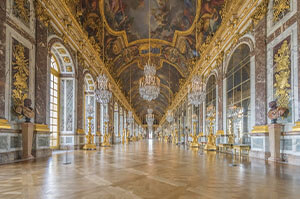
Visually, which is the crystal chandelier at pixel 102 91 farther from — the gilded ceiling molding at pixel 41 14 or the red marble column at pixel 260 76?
the red marble column at pixel 260 76

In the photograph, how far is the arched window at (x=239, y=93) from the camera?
29.8 ft

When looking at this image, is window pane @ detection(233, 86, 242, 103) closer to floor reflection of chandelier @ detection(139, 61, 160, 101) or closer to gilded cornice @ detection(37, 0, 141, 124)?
floor reflection of chandelier @ detection(139, 61, 160, 101)

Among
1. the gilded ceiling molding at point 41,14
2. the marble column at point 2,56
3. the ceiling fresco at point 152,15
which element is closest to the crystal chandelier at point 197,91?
the ceiling fresco at point 152,15

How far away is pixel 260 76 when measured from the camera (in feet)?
25.5

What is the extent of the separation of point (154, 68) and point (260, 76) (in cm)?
492

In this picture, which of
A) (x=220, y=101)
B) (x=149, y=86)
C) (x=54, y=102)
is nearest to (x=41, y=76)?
(x=54, y=102)

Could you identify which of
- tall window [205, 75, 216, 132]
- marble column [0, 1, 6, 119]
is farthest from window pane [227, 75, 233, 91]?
marble column [0, 1, 6, 119]

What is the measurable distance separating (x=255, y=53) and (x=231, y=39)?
2.76 m

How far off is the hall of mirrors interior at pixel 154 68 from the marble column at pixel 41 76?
0.13ft

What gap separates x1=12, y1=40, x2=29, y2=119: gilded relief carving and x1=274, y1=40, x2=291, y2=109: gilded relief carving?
834cm

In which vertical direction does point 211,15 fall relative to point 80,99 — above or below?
above

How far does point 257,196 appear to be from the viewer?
2801 mm

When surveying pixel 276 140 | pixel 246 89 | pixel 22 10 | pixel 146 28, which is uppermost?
pixel 146 28

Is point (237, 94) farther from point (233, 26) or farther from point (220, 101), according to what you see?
point (233, 26)
